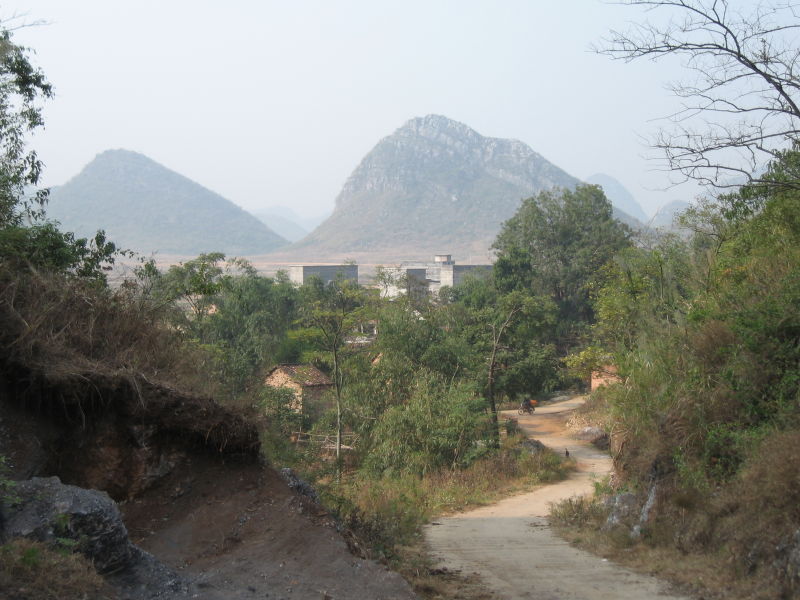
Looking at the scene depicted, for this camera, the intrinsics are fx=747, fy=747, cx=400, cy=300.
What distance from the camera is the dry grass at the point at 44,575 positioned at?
153 inches

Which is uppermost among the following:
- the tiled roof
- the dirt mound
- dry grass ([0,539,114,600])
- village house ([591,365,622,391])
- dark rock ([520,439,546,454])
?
dry grass ([0,539,114,600])

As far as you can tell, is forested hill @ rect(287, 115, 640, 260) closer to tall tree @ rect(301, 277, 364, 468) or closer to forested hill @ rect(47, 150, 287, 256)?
forested hill @ rect(47, 150, 287, 256)

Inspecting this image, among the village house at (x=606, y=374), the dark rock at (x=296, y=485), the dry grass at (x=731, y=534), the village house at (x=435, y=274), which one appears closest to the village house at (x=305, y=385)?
the village house at (x=606, y=374)

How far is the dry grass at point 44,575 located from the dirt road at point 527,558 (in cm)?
460

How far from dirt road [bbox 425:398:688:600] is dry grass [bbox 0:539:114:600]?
4.60 meters

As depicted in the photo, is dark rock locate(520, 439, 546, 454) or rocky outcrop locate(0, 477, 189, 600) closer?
rocky outcrop locate(0, 477, 189, 600)

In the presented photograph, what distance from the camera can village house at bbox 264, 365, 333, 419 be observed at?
22.5 meters

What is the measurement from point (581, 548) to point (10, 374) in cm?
799

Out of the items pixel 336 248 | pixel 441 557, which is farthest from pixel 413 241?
pixel 441 557

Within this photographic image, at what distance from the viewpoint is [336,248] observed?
163 metres

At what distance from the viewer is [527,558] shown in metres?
9.80

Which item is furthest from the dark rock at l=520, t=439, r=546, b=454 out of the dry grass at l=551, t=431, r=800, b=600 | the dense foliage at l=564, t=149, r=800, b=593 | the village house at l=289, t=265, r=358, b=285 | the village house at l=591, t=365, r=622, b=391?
the village house at l=289, t=265, r=358, b=285

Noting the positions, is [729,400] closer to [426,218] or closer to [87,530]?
[87,530]

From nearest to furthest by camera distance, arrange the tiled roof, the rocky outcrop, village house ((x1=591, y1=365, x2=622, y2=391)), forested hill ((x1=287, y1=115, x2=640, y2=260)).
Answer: the rocky outcrop
village house ((x1=591, y1=365, x2=622, y2=391))
the tiled roof
forested hill ((x1=287, y1=115, x2=640, y2=260))
